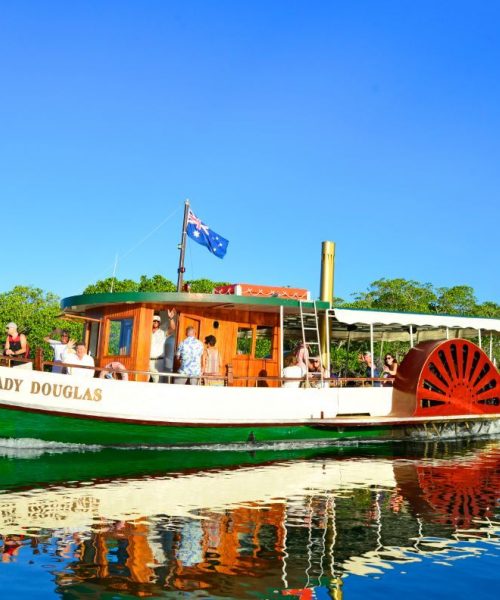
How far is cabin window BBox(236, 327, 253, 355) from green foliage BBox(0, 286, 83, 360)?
2939 centimetres

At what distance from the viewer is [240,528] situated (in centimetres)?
701

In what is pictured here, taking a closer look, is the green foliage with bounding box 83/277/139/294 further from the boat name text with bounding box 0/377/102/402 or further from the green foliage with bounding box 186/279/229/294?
the boat name text with bounding box 0/377/102/402

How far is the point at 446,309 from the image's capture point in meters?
54.6

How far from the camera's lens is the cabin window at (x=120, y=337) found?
1337cm

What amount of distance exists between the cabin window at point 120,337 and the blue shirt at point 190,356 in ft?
4.02

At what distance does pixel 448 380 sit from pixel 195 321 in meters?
5.63

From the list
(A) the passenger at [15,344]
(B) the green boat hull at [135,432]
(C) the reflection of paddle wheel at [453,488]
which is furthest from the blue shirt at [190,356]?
(C) the reflection of paddle wheel at [453,488]

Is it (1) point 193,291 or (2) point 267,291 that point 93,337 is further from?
(1) point 193,291

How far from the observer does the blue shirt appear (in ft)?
41.3

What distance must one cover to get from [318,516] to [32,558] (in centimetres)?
313

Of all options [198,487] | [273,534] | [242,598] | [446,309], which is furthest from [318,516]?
[446,309]

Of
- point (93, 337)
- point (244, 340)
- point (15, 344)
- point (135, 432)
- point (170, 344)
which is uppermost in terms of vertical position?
point (244, 340)

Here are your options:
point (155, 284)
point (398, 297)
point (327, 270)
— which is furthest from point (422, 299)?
point (327, 270)

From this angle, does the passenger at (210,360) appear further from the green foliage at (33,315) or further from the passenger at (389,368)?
the green foliage at (33,315)
